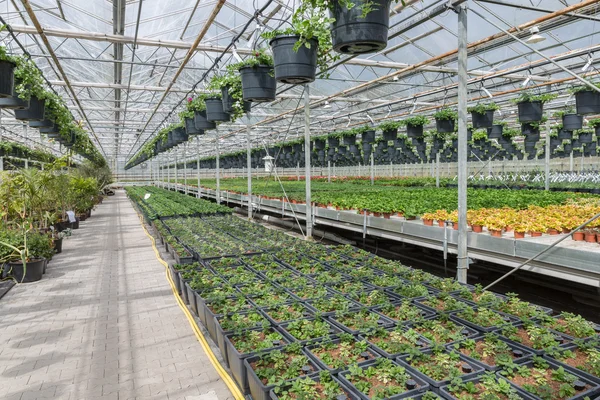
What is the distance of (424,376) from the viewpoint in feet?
8.04

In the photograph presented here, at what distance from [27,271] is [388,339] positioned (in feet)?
19.5

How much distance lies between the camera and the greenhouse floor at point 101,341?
10.9 feet

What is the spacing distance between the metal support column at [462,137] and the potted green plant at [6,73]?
4.87 metres

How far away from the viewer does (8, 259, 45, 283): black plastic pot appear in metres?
6.51

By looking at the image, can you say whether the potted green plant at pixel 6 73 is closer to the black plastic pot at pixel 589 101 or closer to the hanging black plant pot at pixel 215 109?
the hanging black plant pot at pixel 215 109

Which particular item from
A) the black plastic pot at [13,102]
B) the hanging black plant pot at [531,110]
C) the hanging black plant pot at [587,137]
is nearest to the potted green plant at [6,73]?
the black plastic pot at [13,102]

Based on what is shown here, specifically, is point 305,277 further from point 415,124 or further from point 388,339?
point 415,124

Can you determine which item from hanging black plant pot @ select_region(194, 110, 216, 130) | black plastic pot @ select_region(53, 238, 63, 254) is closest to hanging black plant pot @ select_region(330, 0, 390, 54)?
hanging black plant pot @ select_region(194, 110, 216, 130)

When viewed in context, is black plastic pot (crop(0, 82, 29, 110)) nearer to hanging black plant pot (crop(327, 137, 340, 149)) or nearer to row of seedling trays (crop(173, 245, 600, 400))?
row of seedling trays (crop(173, 245, 600, 400))

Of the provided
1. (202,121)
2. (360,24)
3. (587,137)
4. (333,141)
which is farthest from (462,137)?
(587,137)

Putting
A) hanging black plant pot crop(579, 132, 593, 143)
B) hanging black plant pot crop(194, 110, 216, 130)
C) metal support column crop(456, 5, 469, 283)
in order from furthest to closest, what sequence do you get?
1. hanging black plant pot crop(579, 132, 593, 143)
2. hanging black plant pot crop(194, 110, 216, 130)
3. metal support column crop(456, 5, 469, 283)

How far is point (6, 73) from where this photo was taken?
483cm

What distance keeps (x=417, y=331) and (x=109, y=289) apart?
4662 millimetres

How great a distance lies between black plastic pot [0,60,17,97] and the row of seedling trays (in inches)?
123
